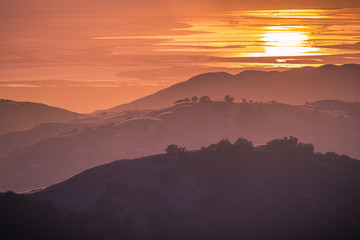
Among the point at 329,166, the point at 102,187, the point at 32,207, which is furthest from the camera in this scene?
the point at 329,166

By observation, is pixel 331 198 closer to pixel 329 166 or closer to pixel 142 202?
pixel 329 166

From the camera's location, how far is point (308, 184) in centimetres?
18500

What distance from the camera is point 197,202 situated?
6727 inches

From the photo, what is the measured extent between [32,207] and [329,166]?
81.3m

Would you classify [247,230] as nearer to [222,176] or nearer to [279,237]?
[279,237]

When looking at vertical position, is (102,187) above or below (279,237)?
above

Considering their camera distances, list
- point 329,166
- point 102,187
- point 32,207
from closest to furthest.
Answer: point 32,207 < point 102,187 < point 329,166

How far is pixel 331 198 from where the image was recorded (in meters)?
177

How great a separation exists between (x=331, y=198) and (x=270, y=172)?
757 inches

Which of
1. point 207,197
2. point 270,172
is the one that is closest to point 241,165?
point 270,172

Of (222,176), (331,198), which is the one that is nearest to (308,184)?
(331,198)

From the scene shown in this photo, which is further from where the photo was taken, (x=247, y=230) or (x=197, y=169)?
(x=197, y=169)

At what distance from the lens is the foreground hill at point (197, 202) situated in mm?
156625

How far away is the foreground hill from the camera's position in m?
157
